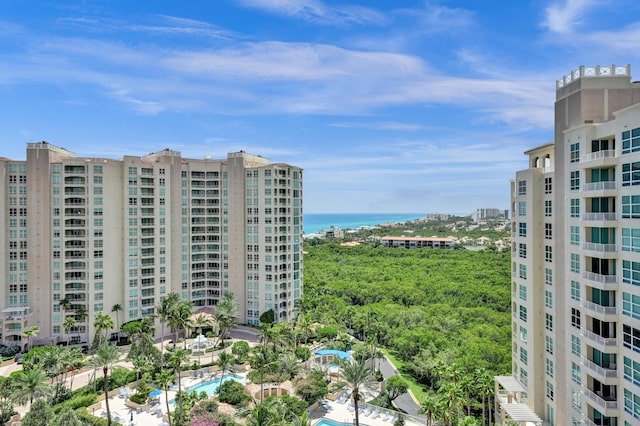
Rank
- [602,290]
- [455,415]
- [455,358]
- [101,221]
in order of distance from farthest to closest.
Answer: [101,221]
[455,358]
[455,415]
[602,290]

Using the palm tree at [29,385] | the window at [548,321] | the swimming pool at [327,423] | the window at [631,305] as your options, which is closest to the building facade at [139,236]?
the palm tree at [29,385]

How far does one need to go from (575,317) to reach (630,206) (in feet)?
27.7

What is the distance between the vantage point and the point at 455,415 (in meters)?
35.5

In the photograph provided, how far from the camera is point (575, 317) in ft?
87.4

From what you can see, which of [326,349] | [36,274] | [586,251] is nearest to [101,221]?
[36,274]

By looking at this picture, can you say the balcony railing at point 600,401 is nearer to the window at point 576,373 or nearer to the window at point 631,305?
the window at point 576,373

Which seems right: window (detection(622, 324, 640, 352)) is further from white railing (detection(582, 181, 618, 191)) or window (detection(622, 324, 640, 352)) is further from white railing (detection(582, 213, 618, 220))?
white railing (detection(582, 181, 618, 191))

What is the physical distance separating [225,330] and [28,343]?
86.7 feet

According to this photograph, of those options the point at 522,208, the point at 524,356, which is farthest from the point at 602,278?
the point at 524,356

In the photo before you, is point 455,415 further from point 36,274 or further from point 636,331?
point 36,274

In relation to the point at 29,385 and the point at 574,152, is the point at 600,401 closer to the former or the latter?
the point at 574,152

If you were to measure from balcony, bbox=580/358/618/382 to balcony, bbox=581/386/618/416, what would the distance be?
54.4 inches

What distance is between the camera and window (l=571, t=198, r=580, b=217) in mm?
26141

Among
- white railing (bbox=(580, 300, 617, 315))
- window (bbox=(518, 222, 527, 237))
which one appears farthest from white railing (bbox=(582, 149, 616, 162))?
white railing (bbox=(580, 300, 617, 315))
